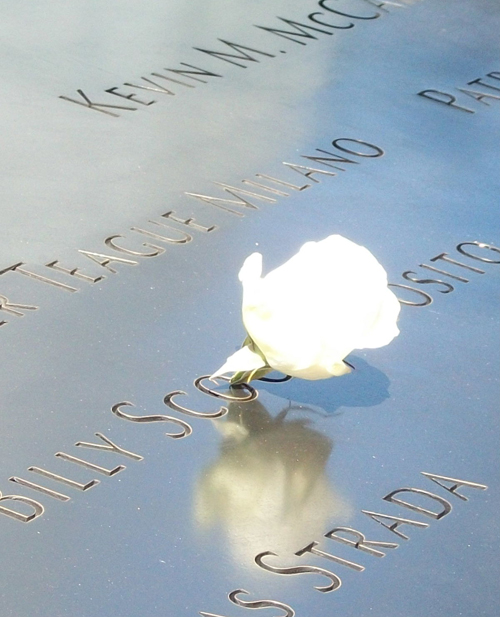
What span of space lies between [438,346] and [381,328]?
260mm

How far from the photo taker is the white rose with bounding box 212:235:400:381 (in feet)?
4.46

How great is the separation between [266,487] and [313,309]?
0.19 metres

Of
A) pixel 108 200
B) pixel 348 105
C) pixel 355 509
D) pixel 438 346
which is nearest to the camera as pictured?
pixel 355 509

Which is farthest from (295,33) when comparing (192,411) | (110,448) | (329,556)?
(329,556)

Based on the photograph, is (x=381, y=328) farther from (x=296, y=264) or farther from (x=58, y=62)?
(x=58, y=62)

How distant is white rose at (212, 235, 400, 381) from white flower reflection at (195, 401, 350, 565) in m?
0.07

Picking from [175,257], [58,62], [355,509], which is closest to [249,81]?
[58,62]

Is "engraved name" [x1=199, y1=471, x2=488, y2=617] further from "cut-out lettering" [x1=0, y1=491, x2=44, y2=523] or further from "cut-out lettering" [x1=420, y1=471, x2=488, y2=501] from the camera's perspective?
"cut-out lettering" [x1=0, y1=491, x2=44, y2=523]

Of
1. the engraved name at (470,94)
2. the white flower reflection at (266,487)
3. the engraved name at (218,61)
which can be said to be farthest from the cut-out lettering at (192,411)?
Result: the engraved name at (470,94)

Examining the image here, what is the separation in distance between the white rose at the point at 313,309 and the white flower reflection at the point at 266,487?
7 cm

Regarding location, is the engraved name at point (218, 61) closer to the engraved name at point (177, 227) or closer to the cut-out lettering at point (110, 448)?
the engraved name at point (177, 227)

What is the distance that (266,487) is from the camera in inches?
52.4

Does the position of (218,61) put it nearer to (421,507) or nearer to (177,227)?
(177,227)

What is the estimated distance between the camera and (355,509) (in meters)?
1.32
